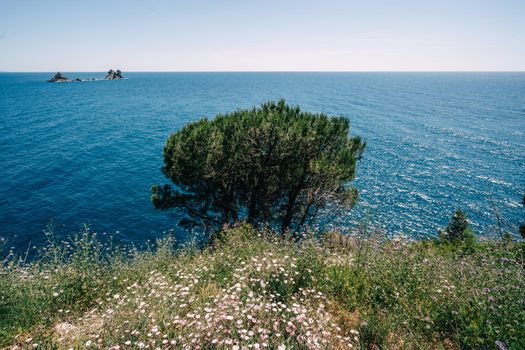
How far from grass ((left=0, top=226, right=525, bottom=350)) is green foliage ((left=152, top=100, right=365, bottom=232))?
1000 centimetres

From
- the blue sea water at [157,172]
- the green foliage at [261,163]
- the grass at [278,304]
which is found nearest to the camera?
the grass at [278,304]

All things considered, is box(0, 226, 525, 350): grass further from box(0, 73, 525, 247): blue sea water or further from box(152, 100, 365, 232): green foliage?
box(152, 100, 365, 232): green foliage

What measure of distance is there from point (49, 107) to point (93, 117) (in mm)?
24908

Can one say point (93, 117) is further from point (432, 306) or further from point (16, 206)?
point (432, 306)

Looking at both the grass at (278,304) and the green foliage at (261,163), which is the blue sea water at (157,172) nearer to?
the grass at (278,304)

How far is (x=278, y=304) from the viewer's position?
654cm

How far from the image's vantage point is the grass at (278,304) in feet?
17.9

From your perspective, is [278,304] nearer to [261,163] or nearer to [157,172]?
[261,163]

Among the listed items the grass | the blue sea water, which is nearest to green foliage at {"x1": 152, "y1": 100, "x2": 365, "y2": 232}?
the blue sea water

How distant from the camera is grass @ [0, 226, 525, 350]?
545 cm

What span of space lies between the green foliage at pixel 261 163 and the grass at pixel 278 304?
394 inches

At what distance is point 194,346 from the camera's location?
17.3ft

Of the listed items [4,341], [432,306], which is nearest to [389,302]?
[432,306]

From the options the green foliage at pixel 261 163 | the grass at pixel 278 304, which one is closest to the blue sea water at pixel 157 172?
the grass at pixel 278 304
